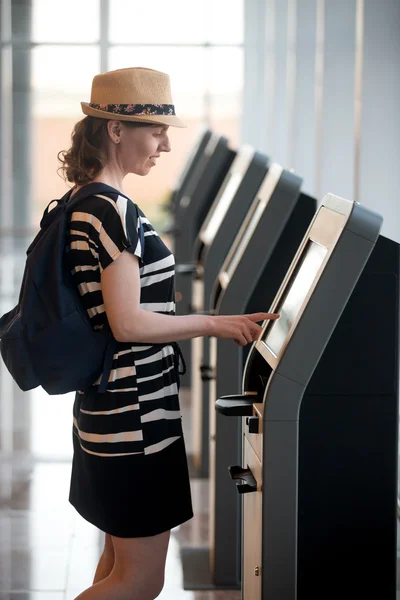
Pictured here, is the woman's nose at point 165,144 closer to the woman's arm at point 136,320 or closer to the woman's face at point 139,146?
the woman's face at point 139,146

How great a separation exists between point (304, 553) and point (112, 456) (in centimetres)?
47

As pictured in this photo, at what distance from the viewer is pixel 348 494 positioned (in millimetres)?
1771

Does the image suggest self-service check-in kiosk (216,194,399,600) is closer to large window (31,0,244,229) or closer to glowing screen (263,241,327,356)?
glowing screen (263,241,327,356)

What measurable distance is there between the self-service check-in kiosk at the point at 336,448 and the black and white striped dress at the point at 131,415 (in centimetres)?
28

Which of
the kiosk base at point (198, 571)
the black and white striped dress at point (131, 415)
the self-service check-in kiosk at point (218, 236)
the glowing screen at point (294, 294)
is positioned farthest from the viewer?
the self-service check-in kiosk at point (218, 236)

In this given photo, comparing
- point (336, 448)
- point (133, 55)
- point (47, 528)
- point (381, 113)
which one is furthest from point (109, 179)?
point (133, 55)

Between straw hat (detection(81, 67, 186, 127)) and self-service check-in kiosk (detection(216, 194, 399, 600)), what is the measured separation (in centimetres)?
48

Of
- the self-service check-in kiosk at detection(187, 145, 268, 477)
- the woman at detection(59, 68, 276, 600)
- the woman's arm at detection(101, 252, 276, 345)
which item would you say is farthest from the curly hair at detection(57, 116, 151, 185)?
the self-service check-in kiosk at detection(187, 145, 268, 477)

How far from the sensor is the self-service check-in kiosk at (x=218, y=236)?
3307 millimetres

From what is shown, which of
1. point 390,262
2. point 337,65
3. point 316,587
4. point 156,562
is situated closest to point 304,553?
point 316,587

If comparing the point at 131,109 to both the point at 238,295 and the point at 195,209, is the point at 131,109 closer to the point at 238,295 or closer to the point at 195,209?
the point at 238,295

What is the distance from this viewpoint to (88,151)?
6.54ft

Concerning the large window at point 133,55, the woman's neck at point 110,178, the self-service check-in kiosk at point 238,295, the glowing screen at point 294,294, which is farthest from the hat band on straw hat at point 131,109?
the large window at point 133,55

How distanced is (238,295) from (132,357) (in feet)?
2.67
